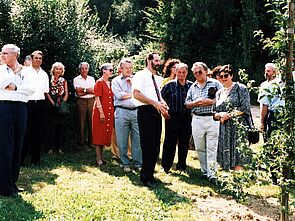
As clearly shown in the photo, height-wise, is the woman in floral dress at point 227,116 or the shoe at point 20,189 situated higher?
the woman in floral dress at point 227,116

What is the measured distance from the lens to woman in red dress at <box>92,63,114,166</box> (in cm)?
760

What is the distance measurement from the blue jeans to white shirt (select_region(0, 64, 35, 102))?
2.10 meters

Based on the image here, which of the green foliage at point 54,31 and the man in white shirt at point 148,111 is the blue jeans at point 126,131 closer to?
the man in white shirt at point 148,111

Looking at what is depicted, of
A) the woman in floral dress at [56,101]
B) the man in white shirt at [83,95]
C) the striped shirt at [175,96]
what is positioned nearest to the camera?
the striped shirt at [175,96]

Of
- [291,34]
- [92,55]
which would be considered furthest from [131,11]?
[291,34]

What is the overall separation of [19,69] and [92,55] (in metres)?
4.59

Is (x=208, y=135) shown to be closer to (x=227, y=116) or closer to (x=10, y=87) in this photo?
(x=227, y=116)

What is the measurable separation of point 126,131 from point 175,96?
3.40 ft

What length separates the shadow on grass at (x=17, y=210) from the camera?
4.60 m

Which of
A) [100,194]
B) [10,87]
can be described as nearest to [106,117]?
[100,194]

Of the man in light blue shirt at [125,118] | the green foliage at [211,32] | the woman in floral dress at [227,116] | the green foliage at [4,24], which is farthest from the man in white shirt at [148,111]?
the green foliage at [211,32]

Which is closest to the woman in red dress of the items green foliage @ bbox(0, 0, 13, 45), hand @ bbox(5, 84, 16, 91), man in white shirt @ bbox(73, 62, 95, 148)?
man in white shirt @ bbox(73, 62, 95, 148)

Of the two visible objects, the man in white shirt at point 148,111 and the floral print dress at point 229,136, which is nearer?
the man in white shirt at point 148,111

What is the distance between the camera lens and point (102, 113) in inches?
298
